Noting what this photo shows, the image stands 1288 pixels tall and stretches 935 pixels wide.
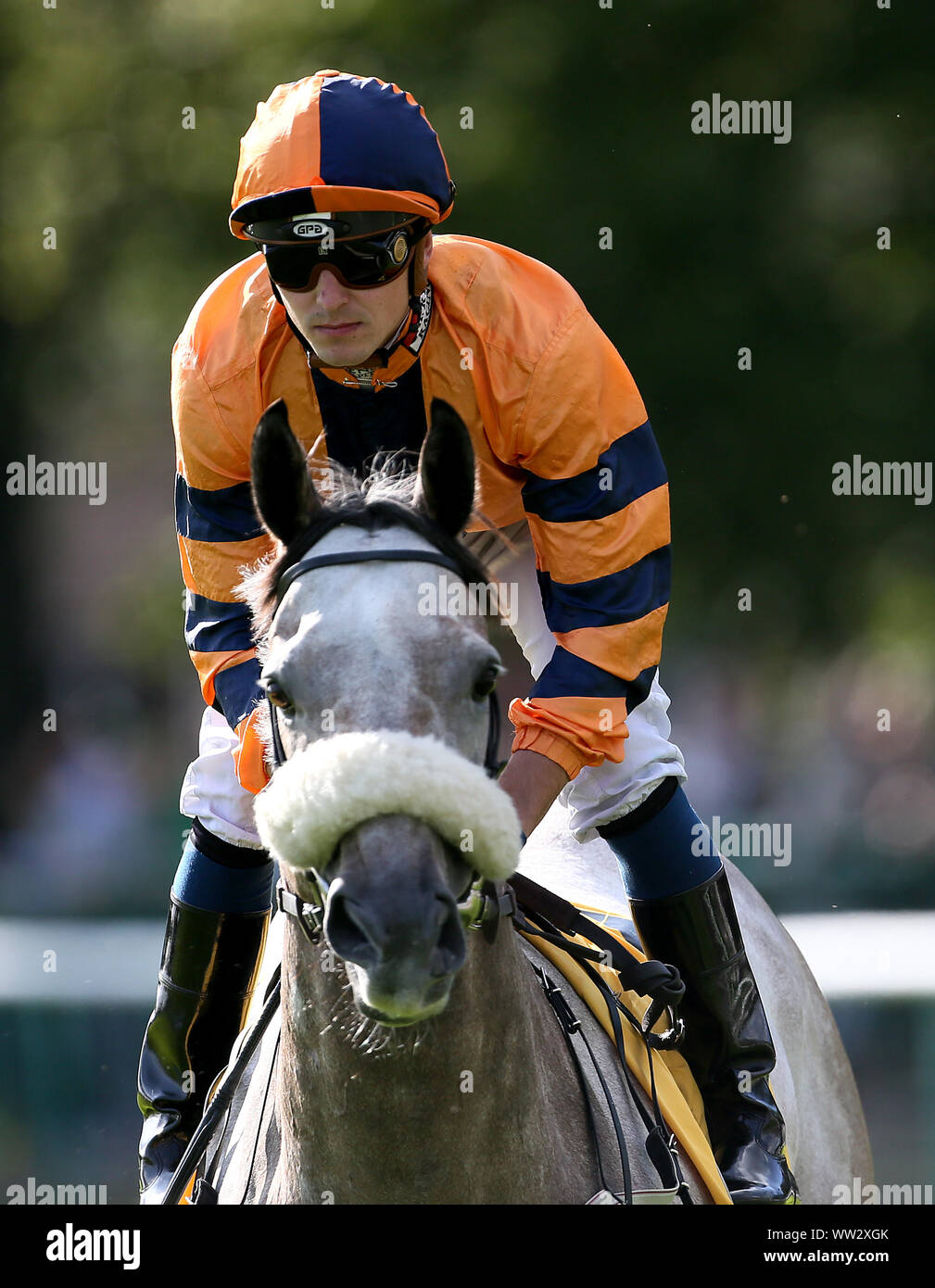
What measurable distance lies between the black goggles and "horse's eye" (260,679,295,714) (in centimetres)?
88

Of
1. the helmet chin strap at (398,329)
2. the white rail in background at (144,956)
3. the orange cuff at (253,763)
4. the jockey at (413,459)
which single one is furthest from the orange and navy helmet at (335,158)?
the white rail in background at (144,956)

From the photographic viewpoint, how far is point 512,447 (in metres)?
3.23

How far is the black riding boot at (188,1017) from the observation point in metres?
3.61

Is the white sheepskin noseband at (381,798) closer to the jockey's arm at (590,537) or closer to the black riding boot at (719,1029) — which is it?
the jockey's arm at (590,537)

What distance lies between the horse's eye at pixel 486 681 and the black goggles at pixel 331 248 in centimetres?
89

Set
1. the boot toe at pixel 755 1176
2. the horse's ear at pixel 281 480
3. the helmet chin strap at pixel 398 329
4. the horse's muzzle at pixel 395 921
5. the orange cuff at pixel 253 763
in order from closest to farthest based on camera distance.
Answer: the horse's muzzle at pixel 395 921
the horse's ear at pixel 281 480
the orange cuff at pixel 253 763
the helmet chin strap at pixel 398 329
the boot toe at pixel 755 1176

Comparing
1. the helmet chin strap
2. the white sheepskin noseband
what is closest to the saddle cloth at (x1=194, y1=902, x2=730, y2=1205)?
the white sheepskin noseband

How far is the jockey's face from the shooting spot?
3.00 metres

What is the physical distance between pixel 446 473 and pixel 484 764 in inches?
19.4

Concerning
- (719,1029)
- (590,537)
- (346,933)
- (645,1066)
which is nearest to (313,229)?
(590,537)

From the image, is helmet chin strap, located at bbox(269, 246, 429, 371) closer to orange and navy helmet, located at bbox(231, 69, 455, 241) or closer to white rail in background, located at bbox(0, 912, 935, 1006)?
orange and navy helmet, located at bbox(231, 69, 455, 241)

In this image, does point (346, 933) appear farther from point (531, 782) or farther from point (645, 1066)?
point (645, 1066)
